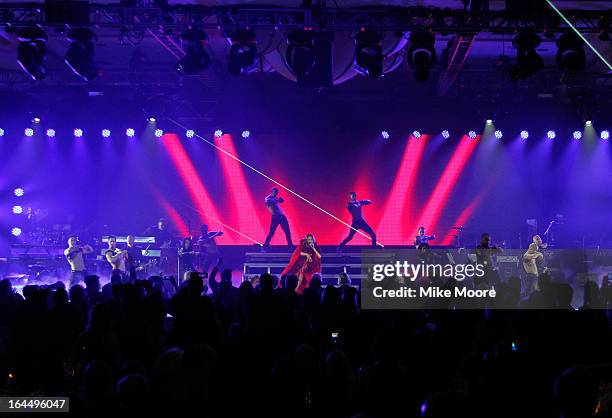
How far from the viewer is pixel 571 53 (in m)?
8.60

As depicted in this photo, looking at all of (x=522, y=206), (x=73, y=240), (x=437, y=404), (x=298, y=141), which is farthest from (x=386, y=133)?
(x=437, y=404)

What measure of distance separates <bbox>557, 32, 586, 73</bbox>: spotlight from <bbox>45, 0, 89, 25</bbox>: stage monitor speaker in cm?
735

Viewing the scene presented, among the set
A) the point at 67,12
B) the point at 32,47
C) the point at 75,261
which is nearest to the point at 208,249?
the point at 75,261

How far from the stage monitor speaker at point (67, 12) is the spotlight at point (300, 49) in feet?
10.3

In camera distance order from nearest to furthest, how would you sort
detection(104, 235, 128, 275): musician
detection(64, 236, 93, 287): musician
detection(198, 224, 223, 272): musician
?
detection(64, 236, 93, 287): musician
detection(104, 235, 128, 275): musician
detection(198, 224, 223, 272): musician

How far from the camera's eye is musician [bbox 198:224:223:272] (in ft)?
45.1

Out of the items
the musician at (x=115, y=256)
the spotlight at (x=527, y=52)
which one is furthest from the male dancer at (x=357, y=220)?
the spotlight at (x=527, y=52)

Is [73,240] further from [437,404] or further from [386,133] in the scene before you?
[437,404]

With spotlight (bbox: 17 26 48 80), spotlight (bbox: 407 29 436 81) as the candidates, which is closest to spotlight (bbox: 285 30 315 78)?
spotlight (bbox: 407 29 436 81)

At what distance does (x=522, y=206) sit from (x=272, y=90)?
24.5ft

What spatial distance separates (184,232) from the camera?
1550 centimetres

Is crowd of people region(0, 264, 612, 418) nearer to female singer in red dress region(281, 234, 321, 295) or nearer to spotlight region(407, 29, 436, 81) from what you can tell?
spotlight region(407, 29, 436, 81)

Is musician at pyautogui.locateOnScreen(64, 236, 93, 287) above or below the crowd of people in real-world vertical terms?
above

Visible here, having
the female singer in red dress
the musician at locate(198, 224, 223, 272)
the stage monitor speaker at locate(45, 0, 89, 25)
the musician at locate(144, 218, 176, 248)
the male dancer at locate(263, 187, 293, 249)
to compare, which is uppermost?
the stage monitor speaker at locate(45, 0, 89, 25)
